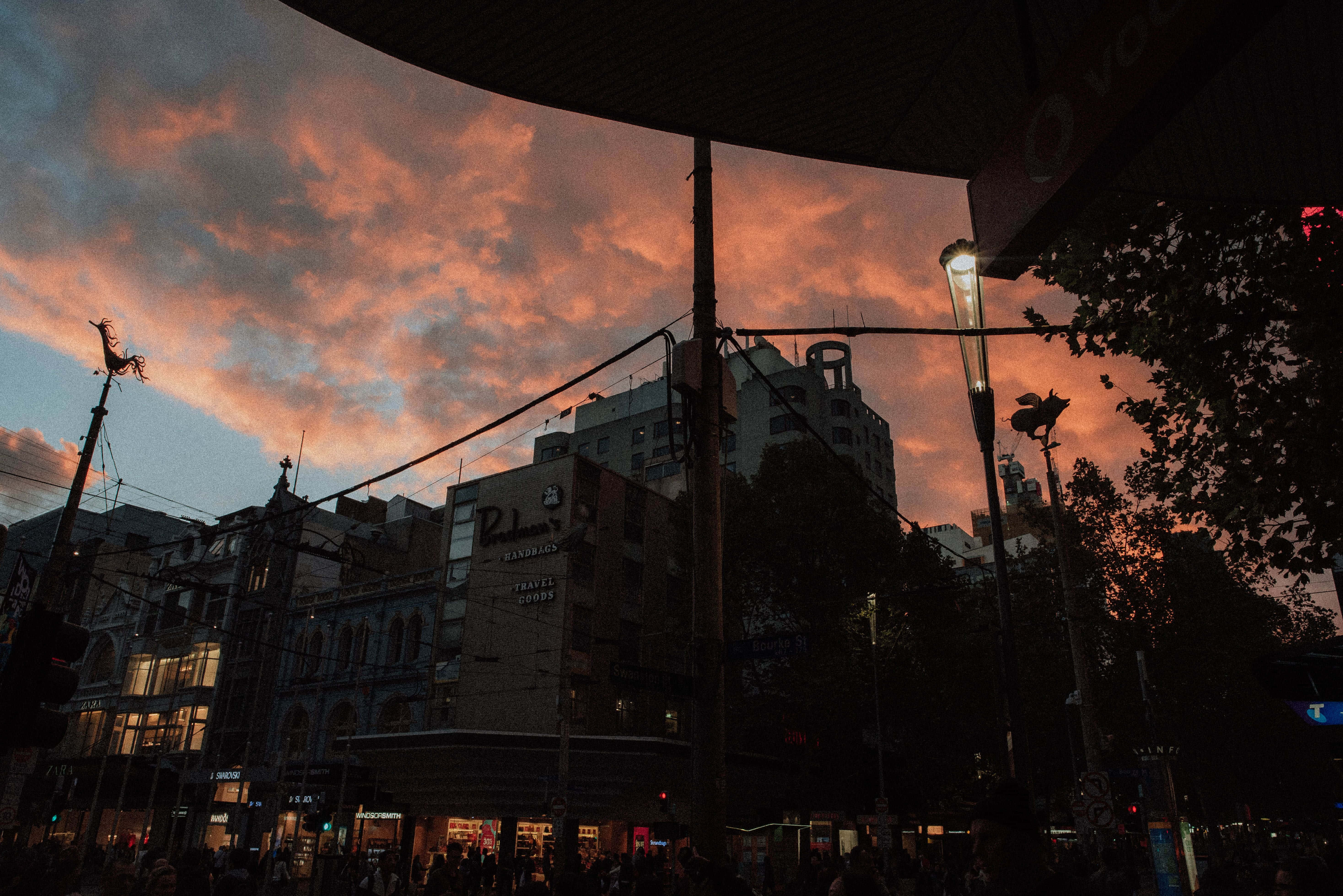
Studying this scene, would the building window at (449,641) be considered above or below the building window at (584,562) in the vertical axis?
below

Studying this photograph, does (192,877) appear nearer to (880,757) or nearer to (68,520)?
(68,520)

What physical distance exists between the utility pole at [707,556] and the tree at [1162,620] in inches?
877

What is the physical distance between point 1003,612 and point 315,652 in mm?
38769

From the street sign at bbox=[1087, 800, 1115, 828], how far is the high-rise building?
44.6m

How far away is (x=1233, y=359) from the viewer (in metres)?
9.02

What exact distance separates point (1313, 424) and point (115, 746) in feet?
188

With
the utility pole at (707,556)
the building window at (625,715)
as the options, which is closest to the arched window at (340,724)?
the building window at (625,715)

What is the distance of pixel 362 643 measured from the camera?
39.7 metres

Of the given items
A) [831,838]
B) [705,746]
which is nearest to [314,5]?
[705,746]

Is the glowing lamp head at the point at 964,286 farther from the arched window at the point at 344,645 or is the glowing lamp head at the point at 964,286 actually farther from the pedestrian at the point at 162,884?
the arched window at the point at 344,645

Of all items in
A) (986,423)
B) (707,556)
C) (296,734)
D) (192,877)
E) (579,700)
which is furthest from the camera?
(296,734)

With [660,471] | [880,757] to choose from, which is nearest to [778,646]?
[880,757]

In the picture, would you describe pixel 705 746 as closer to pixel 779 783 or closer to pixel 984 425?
pixel 984 425

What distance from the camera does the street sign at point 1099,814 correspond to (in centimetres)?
1420
